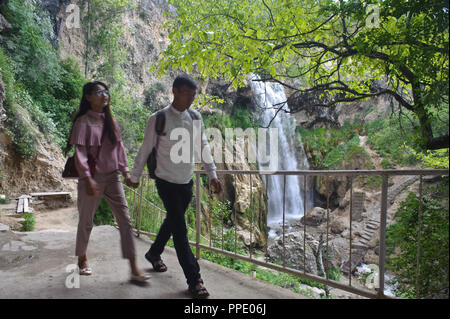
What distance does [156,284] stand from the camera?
110 inches

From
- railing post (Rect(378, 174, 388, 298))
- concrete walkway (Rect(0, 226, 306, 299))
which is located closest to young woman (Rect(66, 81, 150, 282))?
concrete walkway (Rect(0, 226, 306, 299))

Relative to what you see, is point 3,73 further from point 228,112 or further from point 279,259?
point 228,112

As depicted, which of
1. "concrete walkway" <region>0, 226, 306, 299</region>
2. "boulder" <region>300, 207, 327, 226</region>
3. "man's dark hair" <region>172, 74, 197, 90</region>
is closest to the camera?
"man's dark hair" <region>172, 74, 197, 90</region>

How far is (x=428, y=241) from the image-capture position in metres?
2.23

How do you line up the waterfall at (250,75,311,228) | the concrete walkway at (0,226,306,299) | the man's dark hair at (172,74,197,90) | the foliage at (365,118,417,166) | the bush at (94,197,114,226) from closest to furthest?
1. the man's dark hair at (172,74,197,90)
2. the concrete walkway at (0,226,306,299)
3. the bush at (94,197,114,226)
4. the waterfall at (250,75,311,228)
5. the foliage at (365,118,417,166)

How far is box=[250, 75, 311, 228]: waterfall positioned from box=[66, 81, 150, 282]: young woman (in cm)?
1407

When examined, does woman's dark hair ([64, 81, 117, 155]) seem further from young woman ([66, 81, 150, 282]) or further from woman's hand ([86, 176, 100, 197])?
woman's hand ([86, 176, 100, 197])

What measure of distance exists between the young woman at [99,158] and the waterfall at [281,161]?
46.2 feet

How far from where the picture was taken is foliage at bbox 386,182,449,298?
1.99 m

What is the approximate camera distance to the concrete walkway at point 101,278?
103 inches

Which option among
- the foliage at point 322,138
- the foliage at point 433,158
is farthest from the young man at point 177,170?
the foliage at point 322,138

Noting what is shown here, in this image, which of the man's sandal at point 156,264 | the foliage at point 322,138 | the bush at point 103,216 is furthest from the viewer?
the foliage at point 322,138

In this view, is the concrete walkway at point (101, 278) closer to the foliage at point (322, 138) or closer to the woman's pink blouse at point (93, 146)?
the woman's pink blouse at point (93, 146)

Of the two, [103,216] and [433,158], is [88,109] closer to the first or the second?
[103,216]
